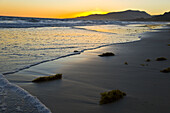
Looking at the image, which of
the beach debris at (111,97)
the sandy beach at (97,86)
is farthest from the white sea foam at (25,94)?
the beach debris at (111,97)

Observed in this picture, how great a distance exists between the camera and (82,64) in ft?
18.5

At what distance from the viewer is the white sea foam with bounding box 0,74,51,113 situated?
2.71 m

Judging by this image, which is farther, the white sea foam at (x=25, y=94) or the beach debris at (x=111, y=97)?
the beach debris at (x=111, y=97)

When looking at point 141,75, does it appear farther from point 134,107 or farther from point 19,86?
point 19,86

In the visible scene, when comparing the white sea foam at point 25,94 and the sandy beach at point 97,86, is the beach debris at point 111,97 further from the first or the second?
the white sea foam at point 25,94

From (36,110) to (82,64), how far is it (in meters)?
3.10

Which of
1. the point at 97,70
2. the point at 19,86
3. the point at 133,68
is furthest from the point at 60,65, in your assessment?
the point at 133,68

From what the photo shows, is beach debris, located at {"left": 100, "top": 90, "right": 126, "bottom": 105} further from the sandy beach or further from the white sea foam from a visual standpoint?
the white sea foam

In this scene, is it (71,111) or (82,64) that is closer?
(71,111)

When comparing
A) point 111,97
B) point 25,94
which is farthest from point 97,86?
point 25,94

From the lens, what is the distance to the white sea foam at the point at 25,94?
2.71 metres

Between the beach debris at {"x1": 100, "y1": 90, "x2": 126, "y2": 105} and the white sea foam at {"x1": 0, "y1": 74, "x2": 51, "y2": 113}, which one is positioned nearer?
the white sea foam at {"x1": 0, "y1": 74, "x2": 51, "y2": 113}

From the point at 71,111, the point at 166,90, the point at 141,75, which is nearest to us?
the point at 71,111

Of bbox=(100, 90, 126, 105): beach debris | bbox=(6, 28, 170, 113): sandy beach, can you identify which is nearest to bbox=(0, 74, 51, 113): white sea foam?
bbox=(6, 28, 170, 113): sandy beach
